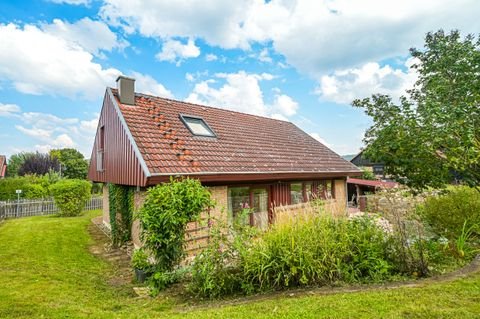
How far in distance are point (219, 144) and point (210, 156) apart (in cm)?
133

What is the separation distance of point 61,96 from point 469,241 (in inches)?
716

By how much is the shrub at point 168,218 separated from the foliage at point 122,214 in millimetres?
3729

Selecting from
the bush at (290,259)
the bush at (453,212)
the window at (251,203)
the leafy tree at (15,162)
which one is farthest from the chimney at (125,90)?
the leafy tree at (15,162)

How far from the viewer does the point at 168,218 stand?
4.81 meters

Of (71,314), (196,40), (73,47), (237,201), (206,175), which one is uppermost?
(196,40)

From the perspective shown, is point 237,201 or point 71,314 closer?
point 71,314

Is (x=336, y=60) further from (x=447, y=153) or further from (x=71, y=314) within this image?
(x=71, y=314)

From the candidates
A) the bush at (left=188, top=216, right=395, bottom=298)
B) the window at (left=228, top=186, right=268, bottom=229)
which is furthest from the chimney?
the bush at (left=188, top=216, right=395, bottom=298)

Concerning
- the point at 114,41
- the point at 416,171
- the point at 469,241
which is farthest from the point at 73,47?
the point at 469,241

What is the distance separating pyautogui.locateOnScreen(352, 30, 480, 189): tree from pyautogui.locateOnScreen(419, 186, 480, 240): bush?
1088mm

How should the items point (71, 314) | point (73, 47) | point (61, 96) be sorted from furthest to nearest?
point (61, 96)
point (73, 47)
point (71, 314)

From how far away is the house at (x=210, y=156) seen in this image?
739cm

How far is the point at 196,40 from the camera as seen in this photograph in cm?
1257

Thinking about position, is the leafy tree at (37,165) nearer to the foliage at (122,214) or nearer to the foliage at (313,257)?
the foliage at (122,214)
